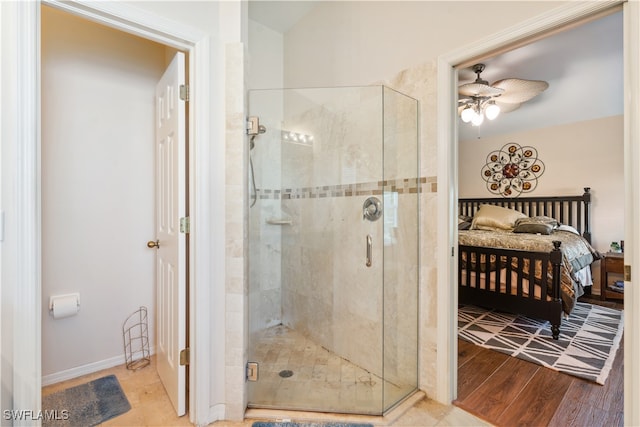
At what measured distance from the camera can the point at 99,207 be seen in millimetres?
2080

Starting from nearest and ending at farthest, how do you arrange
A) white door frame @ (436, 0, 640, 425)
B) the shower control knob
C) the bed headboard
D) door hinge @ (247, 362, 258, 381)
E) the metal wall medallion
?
white door frame @ (436, 0, 640, 425), door hinge @ (247, 362, 258, 381), the shower control knob, the bed headboard, the metal wall medallion

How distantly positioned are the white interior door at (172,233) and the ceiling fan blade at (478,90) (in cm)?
262

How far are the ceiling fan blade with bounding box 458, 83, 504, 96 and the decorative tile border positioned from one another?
1.75 m

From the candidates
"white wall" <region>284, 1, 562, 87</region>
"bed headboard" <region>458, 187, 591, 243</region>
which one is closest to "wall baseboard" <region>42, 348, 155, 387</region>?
"white wall" <region>284, 1, 562, 87</region>

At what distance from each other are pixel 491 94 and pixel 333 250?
243cm

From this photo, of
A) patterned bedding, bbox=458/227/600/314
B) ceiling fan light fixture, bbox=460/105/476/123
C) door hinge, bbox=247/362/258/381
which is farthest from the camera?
ceiling fan light fixture, bbox=460/105/476/123

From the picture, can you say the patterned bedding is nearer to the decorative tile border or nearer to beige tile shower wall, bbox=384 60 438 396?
beige tile shower wall, bbox=384 60 438 396

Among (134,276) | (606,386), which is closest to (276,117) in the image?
(134,276)

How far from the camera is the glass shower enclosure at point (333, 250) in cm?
183

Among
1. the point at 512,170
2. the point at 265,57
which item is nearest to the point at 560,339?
the point at 512,170

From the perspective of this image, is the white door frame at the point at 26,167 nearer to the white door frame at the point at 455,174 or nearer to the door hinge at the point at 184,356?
the door hinge at the point at 184,356

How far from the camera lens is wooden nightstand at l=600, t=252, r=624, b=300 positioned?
3.59 meters

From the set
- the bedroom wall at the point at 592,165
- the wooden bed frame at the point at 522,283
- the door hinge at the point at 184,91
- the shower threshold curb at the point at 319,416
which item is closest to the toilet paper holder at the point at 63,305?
the shower threshold curb at the point at 319,416

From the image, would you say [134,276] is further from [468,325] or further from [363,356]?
[468,325]
